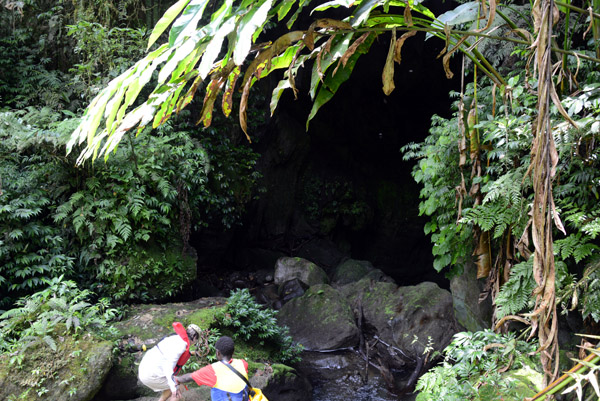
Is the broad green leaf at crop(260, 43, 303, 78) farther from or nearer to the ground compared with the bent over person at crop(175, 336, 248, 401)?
farther from the ground

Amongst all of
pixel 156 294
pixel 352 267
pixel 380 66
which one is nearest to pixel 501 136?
pixel 156 294

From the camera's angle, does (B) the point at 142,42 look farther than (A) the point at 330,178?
No

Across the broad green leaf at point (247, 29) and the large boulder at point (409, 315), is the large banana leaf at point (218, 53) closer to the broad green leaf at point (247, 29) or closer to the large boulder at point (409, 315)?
the broad green leaf at point (247, 29)

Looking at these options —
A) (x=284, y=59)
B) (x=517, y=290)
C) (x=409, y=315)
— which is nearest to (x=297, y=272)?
(x=409, y=315)

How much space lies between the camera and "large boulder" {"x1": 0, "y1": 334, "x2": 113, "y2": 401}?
13.0 ft

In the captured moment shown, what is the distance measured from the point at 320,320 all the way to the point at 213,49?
6532 millimetres

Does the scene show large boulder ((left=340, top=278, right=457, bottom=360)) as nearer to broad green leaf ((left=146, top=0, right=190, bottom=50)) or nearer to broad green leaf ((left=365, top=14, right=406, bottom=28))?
broad green leaf ((left=365, top=14, right=406, bottom=28))

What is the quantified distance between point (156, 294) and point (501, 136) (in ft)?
16.2

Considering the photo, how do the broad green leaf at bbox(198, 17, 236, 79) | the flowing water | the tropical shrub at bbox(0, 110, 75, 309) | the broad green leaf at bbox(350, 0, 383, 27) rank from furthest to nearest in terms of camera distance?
1. the flowing water
2. the tropical shrub at bbox(0, 110, 75, 309)
3. the broad green leaf at bbox(350, 0, 383, 27)
4. the broad green leaf at bbox(198, 17, 236, 79)

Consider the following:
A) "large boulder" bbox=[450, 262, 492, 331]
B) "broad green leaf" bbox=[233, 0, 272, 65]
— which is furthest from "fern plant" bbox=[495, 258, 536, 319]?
"broad green leaf" bbox=[233, 0, 272, 65]

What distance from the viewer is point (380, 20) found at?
89.7 inches

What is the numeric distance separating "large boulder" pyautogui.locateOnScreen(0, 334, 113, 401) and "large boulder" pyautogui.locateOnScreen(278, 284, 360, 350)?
376 centimetres

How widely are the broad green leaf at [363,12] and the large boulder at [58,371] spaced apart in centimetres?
393

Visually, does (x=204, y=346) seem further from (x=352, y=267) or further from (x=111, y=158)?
(x=352, y=267)
